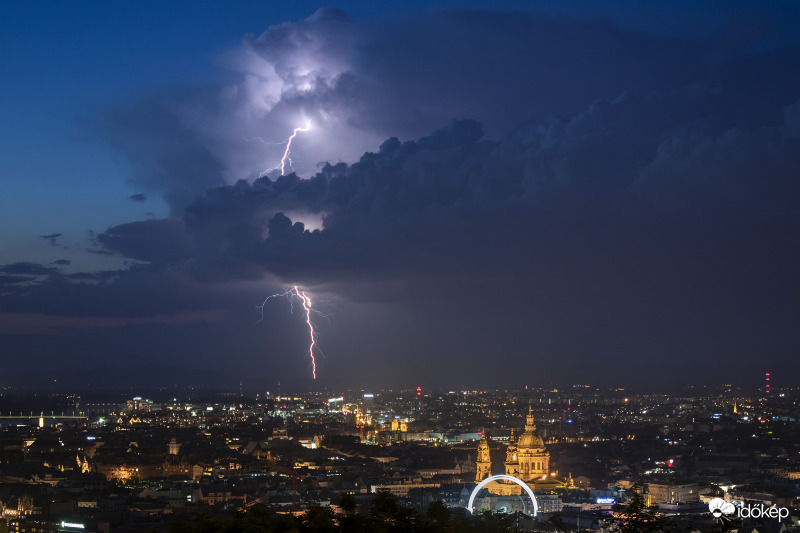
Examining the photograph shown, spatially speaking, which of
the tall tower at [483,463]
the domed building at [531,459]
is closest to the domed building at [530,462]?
the domed building at [531,459]

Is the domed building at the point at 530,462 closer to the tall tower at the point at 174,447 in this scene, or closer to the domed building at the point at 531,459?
the domed building at the point at 531,459

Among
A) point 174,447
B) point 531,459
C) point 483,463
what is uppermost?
point 174,447

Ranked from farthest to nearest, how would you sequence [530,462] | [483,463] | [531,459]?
[483,463], [531,459], [530,462]

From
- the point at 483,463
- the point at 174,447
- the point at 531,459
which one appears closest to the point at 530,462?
the point at 531,459

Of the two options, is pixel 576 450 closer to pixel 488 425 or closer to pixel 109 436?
pixel 488 425

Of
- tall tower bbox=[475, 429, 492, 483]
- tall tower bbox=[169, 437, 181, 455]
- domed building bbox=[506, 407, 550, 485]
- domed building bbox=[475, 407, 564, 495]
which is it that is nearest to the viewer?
domed building bbox=[475, 407, 564, 495]

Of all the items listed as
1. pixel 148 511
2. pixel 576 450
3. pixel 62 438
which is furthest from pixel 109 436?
pixel 148 511

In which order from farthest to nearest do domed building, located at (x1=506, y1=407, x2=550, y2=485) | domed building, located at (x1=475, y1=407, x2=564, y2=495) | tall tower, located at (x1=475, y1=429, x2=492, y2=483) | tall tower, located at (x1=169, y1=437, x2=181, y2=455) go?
1. tall tower, located at (x1=169, y1=437, x2=181, y2=455)
2. tall tower, located at (x1=475, y1=429, x2=492, y2=483)
3. domed building, located at (x1=506, y1=407, x2=550, y2=485)
4. domed building, located at (x1=475, y1=407, x2=564, y2=495)

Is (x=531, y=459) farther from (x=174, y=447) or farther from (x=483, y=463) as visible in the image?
(x=174, y=447)

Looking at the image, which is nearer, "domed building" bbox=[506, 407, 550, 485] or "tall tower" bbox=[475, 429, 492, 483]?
"domed building" bbox=[506, 407, 550, 485]

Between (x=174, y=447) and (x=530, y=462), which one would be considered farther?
(x=174, y=447)

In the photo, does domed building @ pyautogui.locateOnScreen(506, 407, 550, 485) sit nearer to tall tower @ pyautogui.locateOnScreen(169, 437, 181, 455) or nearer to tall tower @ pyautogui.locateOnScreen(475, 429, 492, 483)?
tall tower @ pyautogui.locateOnScreen(475, 429, 492, 483)

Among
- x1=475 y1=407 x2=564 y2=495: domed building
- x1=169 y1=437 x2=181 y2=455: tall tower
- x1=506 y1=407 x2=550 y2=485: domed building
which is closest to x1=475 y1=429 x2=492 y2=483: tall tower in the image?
x1=475 y1=407 x2=564 y2=495: domed building
